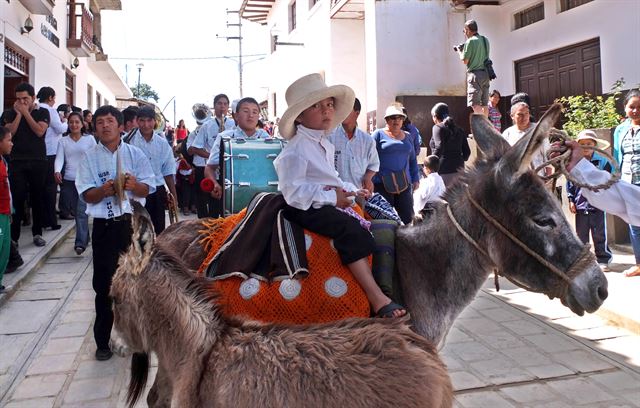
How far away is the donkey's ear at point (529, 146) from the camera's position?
6.66 feet

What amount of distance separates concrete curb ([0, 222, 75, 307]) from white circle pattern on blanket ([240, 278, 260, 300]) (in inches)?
173

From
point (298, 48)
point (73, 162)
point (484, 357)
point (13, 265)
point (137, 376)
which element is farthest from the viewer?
point (298, 48)

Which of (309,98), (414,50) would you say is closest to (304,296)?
(309,98)

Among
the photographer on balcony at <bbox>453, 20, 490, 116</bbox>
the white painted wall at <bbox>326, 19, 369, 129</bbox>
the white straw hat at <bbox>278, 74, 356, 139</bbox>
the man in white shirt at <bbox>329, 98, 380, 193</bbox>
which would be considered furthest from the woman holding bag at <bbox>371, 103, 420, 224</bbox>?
the white painted wall at <bbox>326, 19, 369, 129</bbox>

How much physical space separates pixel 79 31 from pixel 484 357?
57.1 ft

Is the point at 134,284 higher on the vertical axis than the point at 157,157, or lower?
lower

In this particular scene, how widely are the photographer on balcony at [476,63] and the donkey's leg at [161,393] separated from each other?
9.05m

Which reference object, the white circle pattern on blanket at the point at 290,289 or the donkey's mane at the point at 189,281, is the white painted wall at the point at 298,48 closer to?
the white circle pattern on blanket at the point at 290,289

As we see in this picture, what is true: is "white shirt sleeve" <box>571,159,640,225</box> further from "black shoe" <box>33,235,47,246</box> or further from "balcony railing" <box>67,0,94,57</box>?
"balcony railing" <box>67,0,94,57</box>

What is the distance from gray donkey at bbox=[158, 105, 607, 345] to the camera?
2.13 meters

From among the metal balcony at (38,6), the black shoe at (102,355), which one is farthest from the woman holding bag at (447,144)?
the metal balcony at (38,6)

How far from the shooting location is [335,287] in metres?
2.36

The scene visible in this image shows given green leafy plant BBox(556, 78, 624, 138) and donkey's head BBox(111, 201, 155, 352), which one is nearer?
donkey's head BBox(111, 201, 155, 352)

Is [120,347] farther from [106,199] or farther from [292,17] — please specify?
[292,17]
